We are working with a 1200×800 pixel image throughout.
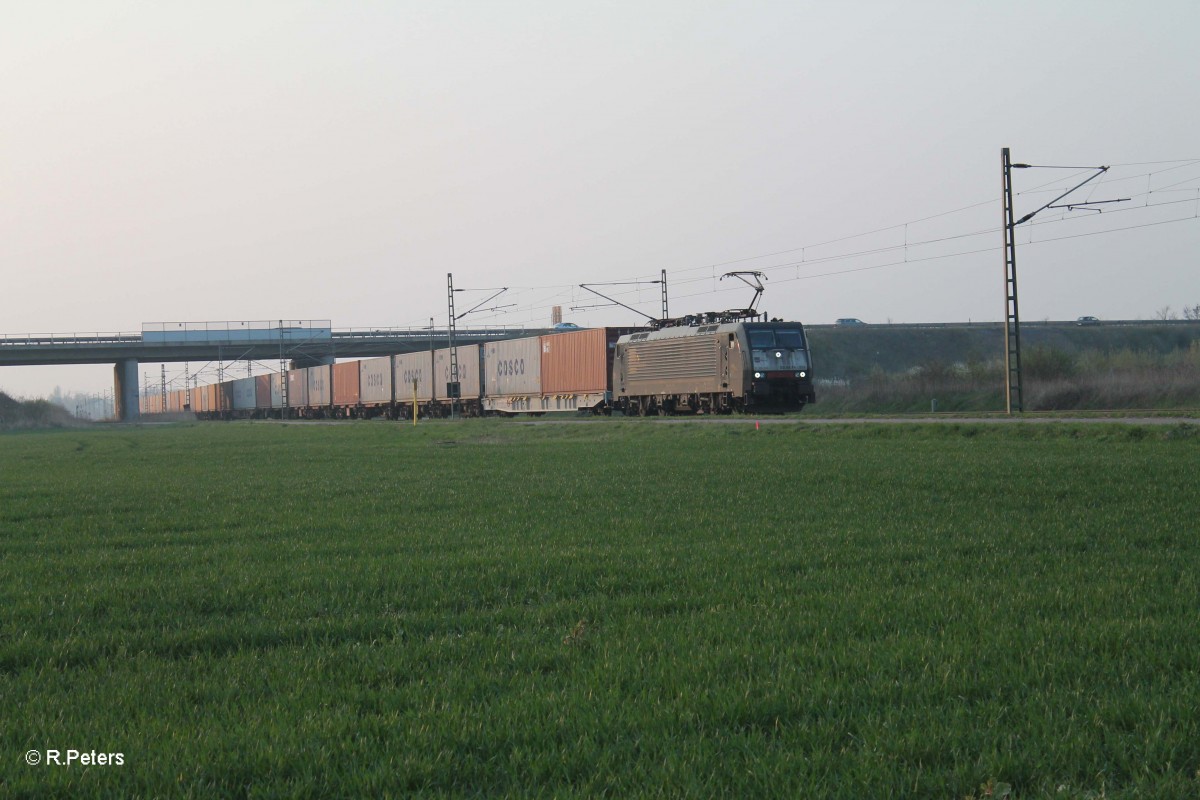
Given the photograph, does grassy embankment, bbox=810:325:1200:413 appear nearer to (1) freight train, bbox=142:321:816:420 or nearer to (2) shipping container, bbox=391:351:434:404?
(1) freight train, bbox=142:321:816:420

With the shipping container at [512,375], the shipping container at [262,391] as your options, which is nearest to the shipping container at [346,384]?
the shipping container at [262,391]

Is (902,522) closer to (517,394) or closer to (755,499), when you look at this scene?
(755,499)

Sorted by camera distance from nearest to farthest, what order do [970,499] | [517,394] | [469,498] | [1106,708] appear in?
[1106,708] < [970,499] < [469,498] < [517,394]

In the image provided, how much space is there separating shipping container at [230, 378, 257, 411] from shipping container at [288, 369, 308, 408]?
8294mm

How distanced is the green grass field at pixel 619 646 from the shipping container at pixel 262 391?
73356 mm

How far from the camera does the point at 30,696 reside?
17.0 ft

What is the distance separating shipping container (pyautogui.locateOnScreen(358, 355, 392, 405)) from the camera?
2547 inches

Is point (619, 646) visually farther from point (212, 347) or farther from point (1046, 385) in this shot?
point (212, 347)

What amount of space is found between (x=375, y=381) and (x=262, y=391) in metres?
23.2

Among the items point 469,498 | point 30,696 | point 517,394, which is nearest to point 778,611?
point 30,696

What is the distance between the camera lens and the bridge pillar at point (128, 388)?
8875cm

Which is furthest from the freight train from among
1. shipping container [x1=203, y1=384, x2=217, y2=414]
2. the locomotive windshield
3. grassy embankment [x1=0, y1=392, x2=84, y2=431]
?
shipping container [x1=203, y1=384, x2=217, y2=414]

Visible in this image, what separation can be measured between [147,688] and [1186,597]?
5.98 meters

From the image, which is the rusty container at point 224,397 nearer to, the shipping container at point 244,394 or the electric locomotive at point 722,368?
the shipping container at point 244,394
